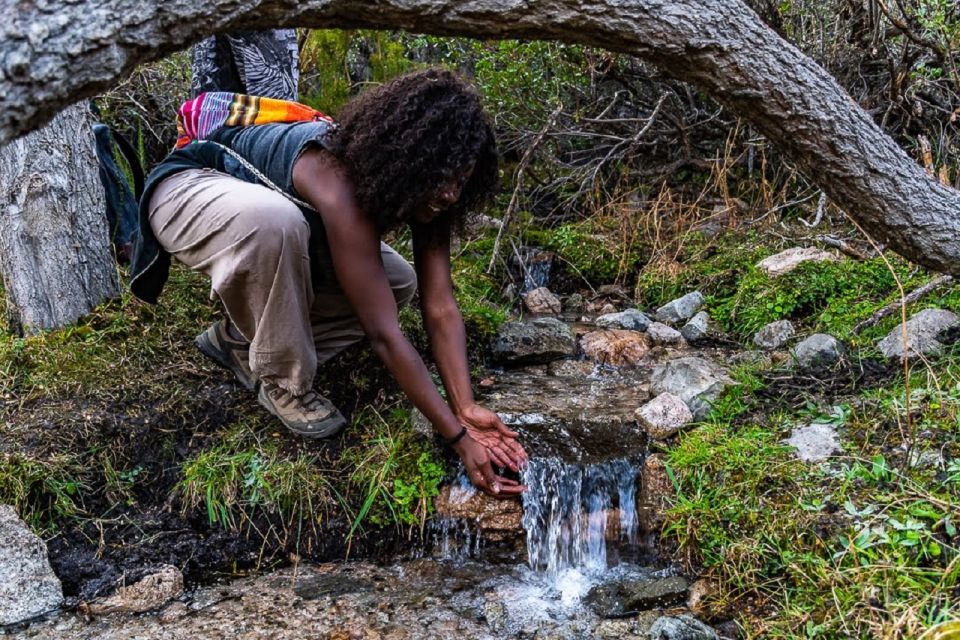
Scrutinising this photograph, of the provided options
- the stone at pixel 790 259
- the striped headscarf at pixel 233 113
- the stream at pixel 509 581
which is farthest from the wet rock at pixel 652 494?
the stone at pixel 790 259

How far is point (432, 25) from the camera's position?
67.1 inches

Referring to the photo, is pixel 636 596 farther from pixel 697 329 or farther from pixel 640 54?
pixel 697 329

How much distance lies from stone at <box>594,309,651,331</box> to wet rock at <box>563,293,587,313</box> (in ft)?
1.23

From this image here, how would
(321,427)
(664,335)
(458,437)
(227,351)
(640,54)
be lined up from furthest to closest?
(664,335) → (227,351) → (321,427) → (458,437) → (640,54)

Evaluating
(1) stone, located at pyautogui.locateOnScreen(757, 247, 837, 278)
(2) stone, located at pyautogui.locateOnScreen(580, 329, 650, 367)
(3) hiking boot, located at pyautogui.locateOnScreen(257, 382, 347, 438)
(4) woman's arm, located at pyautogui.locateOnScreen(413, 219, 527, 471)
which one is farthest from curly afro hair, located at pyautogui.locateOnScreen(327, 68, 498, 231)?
(1) stone, located at pyautogui.locateOnScreen(757, 247, 837, 278)

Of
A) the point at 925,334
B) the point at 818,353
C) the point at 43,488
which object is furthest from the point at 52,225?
the point at 925,334

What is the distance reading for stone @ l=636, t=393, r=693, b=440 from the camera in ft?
9.32

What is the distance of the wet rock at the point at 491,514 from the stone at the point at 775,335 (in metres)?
1.70

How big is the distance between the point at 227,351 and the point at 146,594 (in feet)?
3.15

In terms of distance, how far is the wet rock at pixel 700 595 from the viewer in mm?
2266

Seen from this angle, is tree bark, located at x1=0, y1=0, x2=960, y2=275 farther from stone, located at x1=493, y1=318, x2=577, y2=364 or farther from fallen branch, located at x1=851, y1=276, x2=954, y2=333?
stone, located at x1=493, y1=318, x2=577, y2=364

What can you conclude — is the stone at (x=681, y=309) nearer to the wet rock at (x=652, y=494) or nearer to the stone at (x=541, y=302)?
the stone at (x=541, y=302)

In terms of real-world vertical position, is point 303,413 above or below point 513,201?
below

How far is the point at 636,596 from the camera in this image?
2.36m
